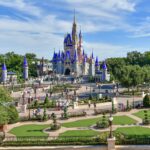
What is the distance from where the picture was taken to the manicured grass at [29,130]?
3193 cm

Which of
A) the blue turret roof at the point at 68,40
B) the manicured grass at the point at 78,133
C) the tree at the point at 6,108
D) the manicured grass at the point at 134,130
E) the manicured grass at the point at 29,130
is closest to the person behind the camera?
the tree at the point at 6,108

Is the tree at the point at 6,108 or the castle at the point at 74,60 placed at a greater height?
the castle at the point at 74,60

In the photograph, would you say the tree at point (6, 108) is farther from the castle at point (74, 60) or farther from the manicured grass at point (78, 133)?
the castle at point (74, 60)

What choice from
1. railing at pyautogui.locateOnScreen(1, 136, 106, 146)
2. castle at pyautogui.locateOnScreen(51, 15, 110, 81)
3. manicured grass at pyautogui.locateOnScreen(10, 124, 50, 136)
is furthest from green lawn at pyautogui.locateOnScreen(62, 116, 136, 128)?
castle at pyautogui.locateOnScreen(51, 15, 110, 81)

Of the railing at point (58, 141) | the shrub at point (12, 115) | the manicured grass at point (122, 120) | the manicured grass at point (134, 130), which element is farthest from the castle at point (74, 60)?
the railing at point (58, 141)

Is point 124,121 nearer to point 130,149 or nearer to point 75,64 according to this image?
point 130,149

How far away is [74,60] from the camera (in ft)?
435

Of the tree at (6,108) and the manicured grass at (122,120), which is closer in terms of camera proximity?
the tree at (6,108)

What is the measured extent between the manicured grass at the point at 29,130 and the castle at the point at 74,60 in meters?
95.0

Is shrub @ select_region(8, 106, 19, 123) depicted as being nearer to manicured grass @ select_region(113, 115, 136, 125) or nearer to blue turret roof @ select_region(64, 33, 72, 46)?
manicured grass @ select_region(113, 115, 136, 125)

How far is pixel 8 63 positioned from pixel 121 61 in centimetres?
4155

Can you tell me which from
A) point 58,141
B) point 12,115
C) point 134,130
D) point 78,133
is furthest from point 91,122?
point 58,141

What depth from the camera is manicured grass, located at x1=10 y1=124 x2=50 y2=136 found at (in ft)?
105

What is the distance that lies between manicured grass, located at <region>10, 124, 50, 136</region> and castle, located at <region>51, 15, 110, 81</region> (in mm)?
95019
